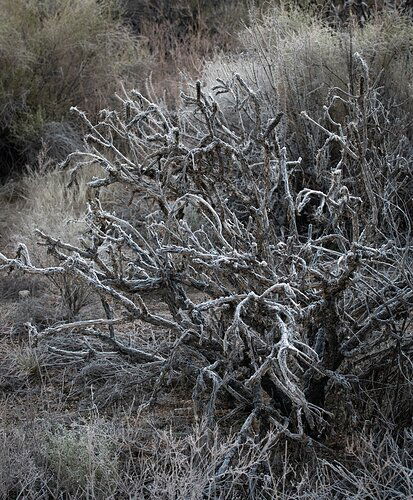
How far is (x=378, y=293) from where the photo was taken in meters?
3.70

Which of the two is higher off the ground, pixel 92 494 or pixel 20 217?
pixel 92 494

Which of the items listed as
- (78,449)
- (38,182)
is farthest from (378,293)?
(38,182)

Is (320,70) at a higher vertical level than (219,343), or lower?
lower

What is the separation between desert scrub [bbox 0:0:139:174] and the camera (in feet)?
29.9

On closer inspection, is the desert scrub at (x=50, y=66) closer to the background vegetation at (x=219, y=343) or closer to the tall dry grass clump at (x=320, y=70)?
the tall dry grass clump at (x=320, y=70)

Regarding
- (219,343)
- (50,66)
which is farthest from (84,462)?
(50,66)

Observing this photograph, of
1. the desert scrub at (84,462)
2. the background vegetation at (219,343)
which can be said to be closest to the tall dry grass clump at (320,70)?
the background vegetation at (219,343)

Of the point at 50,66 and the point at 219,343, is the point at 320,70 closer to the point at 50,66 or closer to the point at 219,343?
the point at 50,66

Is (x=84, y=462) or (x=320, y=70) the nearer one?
(x=84, y=462)

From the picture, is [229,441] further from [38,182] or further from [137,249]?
[38,182]

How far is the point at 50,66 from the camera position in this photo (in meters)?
9.55

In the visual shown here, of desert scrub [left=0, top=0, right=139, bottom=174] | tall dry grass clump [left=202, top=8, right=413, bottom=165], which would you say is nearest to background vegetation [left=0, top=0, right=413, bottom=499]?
tall dry grass clump [left=202, top=8, right=413, bottom=165]

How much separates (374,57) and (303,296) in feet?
13.8

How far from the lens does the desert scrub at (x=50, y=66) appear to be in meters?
9.12
